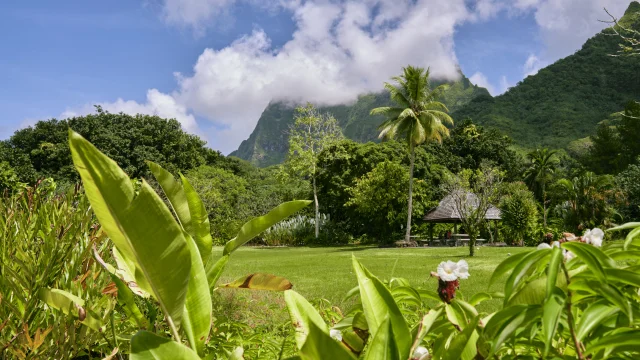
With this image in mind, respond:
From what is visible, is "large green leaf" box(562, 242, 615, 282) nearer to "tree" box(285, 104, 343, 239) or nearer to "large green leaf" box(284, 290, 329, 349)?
"large green leaf" box(284, 290, 329, 349)

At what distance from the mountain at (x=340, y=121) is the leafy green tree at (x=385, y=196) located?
56864mm

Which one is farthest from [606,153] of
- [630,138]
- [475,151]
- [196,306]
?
[196,306]

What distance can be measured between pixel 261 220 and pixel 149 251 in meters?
0.44

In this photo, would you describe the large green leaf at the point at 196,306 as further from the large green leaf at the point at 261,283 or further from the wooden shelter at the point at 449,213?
the wooden shelter at the point at 449,213

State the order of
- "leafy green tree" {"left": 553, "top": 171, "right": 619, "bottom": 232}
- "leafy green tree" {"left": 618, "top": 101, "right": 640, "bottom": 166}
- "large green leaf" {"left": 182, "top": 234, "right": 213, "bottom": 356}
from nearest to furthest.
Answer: "large green leaf" {"left": 182, "top": 234, "right": 213, "bottom": 356} < "leafy green tree" {"left": 553, "top": 171, "right": 619, "bottom": 232} < "leafy green tree" {"left": 618, "top": 101, "right": 640, "bottom": 166}

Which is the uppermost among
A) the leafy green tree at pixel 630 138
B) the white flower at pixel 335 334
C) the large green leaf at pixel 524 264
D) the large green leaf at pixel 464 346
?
the leafy green tree at pixel 630 138

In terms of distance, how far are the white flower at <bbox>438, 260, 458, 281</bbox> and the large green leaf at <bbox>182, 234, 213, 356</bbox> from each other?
0.50 m

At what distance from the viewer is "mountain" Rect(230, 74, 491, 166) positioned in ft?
286

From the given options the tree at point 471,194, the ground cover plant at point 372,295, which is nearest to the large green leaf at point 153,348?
the ground cover plant at point 372,295

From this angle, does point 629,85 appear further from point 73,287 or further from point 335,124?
point 73,287

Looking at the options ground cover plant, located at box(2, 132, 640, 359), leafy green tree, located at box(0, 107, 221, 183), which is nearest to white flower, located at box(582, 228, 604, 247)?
ground cover plant, located at box(2, 132, 640, 359)

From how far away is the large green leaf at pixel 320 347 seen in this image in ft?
1.98

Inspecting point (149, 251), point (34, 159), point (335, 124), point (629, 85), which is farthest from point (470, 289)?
point (629, 85)

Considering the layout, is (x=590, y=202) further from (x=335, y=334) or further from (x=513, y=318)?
(x=513, y=318)
